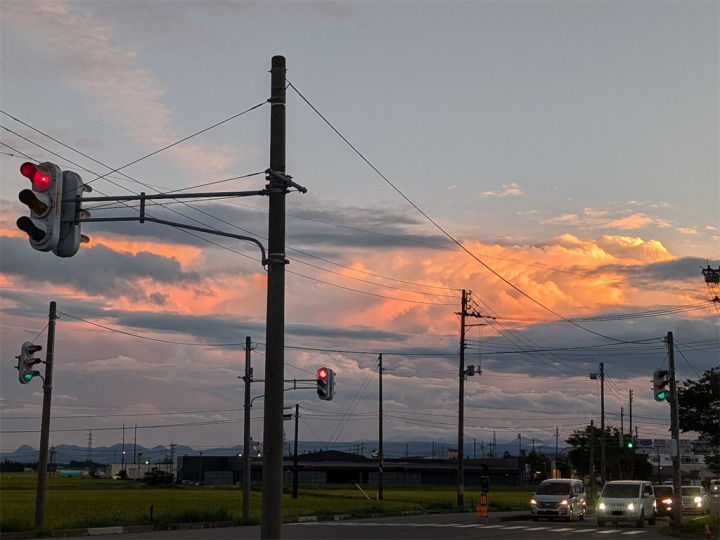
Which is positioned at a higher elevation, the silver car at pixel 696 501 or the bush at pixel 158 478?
the silver car at pixel 696 501

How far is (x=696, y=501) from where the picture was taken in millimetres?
53531

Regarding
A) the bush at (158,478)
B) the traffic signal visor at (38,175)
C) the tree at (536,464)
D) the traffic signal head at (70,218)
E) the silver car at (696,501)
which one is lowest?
the tree at (536,464)

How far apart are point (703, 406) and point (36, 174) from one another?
59.1 m

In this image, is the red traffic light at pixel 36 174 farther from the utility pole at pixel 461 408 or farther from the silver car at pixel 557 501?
the utility pole at pixel 461 408

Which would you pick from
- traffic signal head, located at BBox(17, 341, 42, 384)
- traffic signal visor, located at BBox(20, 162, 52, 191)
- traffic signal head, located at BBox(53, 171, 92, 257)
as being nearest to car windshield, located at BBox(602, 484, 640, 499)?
traffic signal head, located at BBox(17, 341, 42, 384)

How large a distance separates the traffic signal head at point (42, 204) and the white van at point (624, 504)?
100ft

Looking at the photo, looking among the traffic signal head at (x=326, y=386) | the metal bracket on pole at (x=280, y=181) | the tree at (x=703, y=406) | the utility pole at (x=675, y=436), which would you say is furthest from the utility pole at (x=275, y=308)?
the tree at (x=703, y=406)

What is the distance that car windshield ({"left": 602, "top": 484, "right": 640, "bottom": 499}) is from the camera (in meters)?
36.6

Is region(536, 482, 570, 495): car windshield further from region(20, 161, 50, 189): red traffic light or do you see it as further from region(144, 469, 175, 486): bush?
region(144, 469, 175, 486): bush

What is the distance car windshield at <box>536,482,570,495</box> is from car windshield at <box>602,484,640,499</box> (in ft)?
12.5

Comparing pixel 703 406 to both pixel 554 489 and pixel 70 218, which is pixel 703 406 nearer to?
pixel 554 489

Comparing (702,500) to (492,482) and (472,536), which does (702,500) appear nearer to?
(472,536)

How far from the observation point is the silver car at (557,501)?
4006cm

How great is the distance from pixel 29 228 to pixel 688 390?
5876 centimetres
